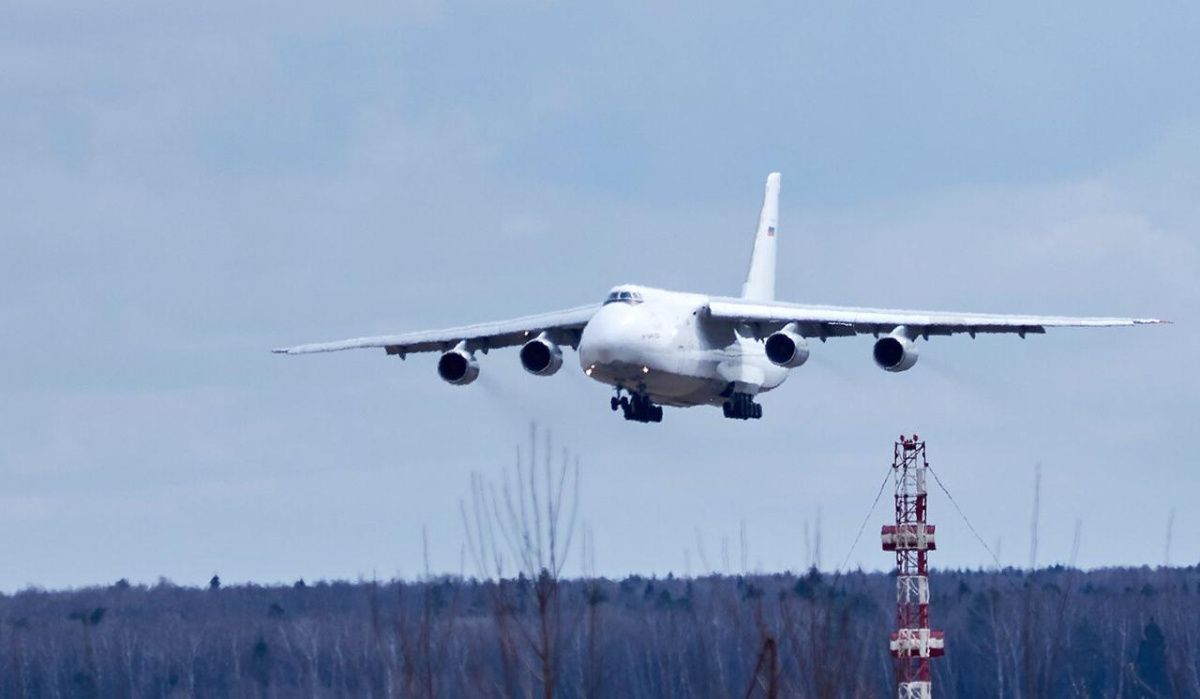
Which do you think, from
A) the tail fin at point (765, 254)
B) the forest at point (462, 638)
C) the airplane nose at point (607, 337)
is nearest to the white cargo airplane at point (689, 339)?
the airplane nose at point (607, 337)

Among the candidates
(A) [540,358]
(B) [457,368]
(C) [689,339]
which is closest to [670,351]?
(C) [689,339]

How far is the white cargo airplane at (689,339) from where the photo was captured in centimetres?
3875

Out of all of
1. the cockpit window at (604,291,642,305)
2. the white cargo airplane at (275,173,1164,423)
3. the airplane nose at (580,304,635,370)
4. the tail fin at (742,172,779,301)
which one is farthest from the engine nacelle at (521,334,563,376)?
the tail fin at (742,172,779,301)

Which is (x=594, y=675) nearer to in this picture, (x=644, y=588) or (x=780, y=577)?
(x=780, y=577)

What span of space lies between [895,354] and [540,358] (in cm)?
551

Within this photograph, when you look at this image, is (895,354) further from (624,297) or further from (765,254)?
(765,254)

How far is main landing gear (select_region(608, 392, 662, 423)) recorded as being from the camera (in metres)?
41.4

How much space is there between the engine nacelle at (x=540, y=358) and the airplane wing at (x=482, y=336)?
Answer: 735 mm

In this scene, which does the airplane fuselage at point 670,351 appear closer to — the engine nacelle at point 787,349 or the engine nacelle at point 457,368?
the engine nacelle at point 787,349

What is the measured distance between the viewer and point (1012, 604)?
156ft

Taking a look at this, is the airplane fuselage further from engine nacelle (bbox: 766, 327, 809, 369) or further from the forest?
the forest

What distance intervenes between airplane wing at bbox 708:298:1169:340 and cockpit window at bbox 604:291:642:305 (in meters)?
1.77

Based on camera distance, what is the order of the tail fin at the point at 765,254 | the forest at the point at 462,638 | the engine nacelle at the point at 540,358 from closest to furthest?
the forest at the point at 462,638 < the engine nacelle at the point at 540,358 < the tail fin at the point at 765,254

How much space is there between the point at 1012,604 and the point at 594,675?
100ft
